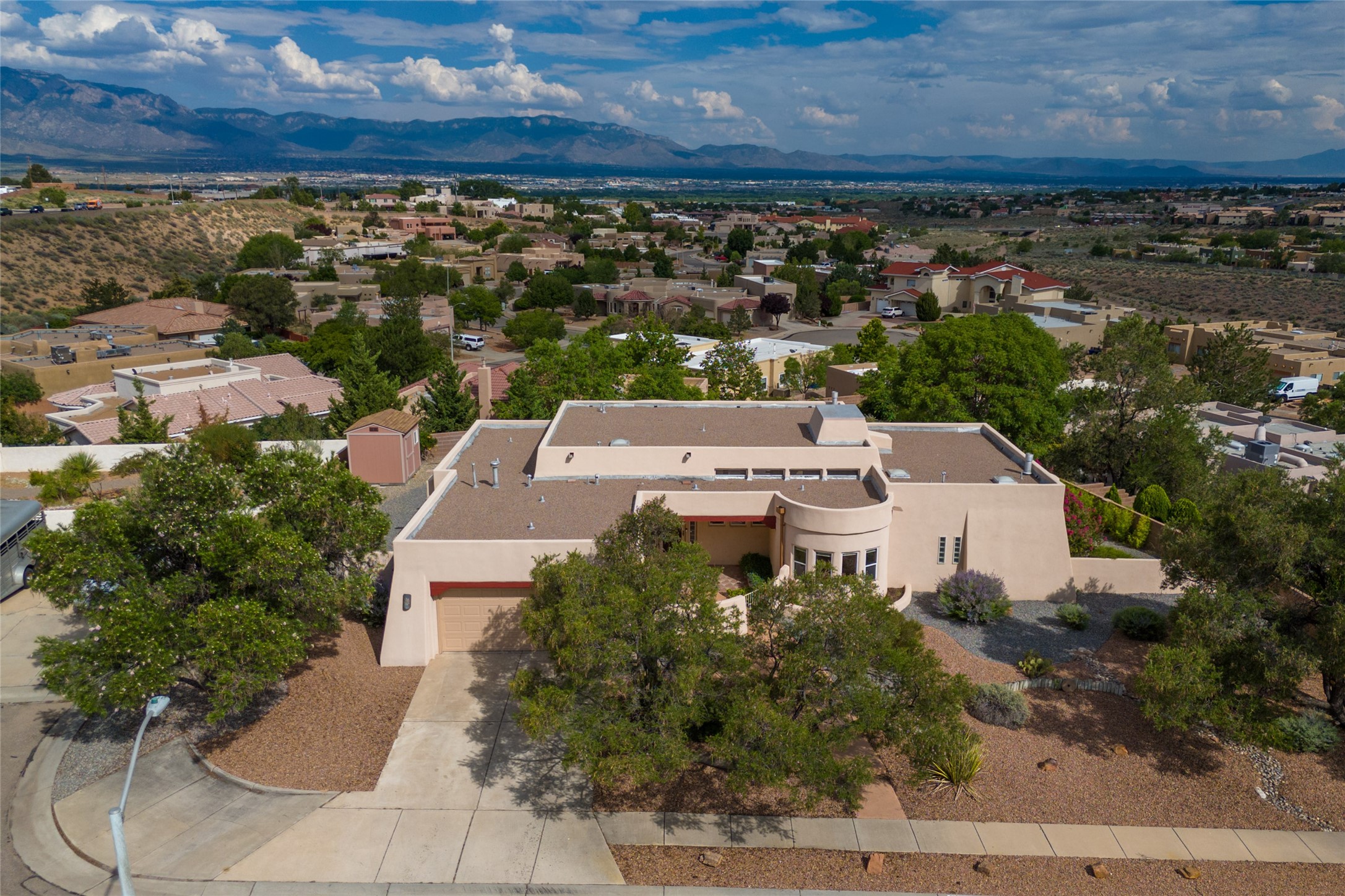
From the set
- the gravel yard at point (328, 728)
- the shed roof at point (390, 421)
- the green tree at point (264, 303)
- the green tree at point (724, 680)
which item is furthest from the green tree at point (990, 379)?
the green tree at point (264, 303)

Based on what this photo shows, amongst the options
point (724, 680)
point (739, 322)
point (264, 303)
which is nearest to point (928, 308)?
point (739, 322)

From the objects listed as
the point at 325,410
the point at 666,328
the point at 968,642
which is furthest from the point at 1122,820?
the point at 325,410

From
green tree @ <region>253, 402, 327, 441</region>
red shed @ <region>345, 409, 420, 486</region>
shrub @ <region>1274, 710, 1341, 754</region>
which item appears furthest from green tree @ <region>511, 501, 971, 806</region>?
green tree @ <region>253, 402, 327, 441</region>

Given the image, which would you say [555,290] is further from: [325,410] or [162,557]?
[162,557]

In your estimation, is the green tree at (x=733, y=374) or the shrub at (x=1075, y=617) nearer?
the shrub at (x=1075, y=617)

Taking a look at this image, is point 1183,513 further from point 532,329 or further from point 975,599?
point 532,329

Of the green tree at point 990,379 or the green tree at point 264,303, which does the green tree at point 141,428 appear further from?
the green tree at point 264,303
